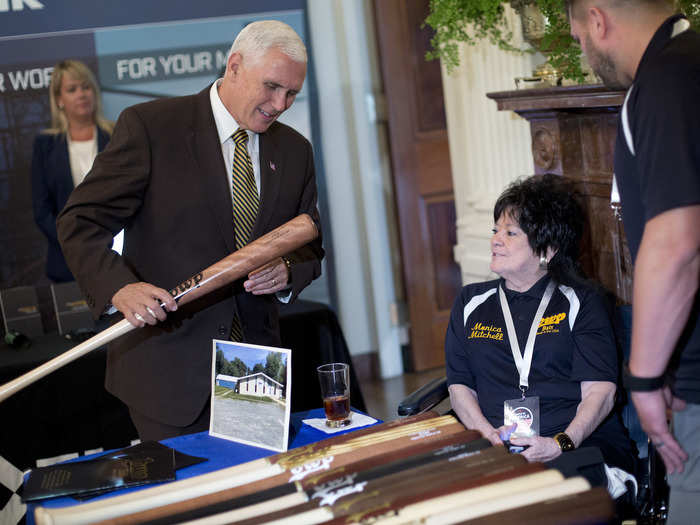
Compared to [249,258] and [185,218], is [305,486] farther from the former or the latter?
[185,218]

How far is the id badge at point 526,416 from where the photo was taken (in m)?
2.29

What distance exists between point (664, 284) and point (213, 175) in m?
1.23

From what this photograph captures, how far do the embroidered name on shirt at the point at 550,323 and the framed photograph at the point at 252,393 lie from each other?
2.84ft

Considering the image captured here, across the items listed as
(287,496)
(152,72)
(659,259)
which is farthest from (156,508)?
(152,72)

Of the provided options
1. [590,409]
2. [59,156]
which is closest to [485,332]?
[590,409]

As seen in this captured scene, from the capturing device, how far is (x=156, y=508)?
1.36 meters

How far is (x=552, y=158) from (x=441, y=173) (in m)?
2.12

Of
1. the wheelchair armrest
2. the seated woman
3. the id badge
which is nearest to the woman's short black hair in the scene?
the seated woman

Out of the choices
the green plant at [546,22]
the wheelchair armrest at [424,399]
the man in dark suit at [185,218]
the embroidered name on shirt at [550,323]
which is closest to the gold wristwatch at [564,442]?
the embroidered name on shirt at [550,323]

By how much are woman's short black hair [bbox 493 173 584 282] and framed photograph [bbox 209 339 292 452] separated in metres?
0.98

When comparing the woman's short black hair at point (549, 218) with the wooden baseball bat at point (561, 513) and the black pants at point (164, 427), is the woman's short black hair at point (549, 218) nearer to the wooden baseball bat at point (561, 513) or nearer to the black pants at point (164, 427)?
the black pants at point (164, 427)

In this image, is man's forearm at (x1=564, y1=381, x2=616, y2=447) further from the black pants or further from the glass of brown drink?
the black pants

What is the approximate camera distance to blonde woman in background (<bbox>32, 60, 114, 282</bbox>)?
436cm

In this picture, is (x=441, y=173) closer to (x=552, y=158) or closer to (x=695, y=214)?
(x=552, y=158)
